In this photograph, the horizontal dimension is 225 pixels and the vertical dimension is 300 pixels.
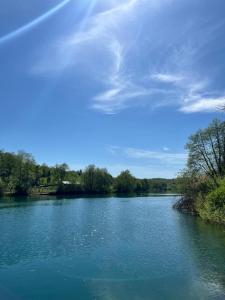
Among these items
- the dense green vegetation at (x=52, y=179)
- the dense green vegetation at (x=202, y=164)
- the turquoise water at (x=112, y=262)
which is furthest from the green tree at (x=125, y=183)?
the turquoise water at (x=112, y=262)

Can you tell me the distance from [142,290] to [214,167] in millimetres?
39640

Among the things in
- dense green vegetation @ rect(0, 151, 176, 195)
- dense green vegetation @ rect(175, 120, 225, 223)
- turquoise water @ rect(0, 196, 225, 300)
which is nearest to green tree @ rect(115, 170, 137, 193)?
dense green vegetation @ rect(0, 151, 176, 195)

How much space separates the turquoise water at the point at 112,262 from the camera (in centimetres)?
1648

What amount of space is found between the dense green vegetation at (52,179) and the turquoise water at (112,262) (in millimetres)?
74106

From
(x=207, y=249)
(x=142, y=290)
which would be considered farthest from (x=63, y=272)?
(x=207, y=249)

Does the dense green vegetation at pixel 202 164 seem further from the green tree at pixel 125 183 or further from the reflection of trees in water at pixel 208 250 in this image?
the green tree at pixel 125 183

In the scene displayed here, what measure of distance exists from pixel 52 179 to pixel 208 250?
4456 inches

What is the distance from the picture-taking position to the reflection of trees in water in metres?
18.0

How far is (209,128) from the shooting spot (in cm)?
5291

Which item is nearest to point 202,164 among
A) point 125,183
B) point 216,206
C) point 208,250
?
point 216,206

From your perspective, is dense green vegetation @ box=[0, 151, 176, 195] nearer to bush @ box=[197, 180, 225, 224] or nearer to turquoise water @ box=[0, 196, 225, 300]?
bush @ box=[197, 180, 225, 224]

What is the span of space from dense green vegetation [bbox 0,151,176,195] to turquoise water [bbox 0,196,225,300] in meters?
74.1

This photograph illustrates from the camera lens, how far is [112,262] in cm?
2238

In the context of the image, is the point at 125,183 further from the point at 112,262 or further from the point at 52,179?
the point at 112,262
